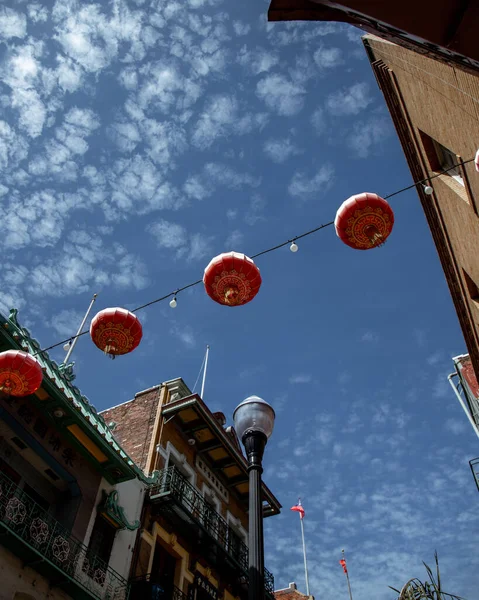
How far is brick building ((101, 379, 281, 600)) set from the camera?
55.3 ft

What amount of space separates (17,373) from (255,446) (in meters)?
5.91

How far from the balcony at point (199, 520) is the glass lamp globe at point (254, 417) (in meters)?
11.0

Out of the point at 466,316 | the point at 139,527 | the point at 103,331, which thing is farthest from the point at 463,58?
the point at 139,527

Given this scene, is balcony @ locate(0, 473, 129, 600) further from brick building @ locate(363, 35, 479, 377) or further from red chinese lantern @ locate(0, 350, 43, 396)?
brick building @ locate(363, 35, 479, 377)

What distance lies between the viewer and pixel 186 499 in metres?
17.9

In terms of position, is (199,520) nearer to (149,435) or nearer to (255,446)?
(149,435)

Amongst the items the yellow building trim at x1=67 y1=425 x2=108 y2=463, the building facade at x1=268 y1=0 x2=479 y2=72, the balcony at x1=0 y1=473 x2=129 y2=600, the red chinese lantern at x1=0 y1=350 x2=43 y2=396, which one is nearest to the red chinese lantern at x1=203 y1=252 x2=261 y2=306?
the red chinese lantern at x1=0 y1=350 x2=43 y2=396

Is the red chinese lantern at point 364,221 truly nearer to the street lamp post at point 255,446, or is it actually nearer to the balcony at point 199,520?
the street lamp post at point 255,446

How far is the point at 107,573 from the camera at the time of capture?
46.3ft

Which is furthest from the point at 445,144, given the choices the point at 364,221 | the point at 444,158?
the point at 364,221

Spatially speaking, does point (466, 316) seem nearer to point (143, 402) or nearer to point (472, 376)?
point (472, 376)

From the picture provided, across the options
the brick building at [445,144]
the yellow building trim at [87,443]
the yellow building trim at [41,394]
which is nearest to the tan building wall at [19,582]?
the yellow building trim at [87,443]

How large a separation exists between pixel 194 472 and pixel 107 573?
6.48m

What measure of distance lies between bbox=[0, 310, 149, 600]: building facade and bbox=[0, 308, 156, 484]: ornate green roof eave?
3 cm
